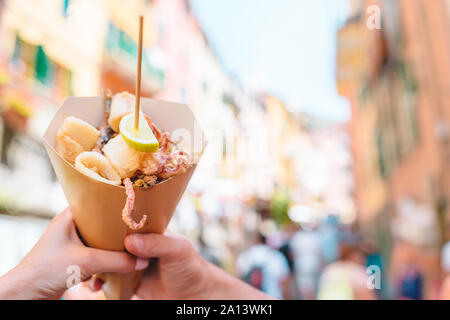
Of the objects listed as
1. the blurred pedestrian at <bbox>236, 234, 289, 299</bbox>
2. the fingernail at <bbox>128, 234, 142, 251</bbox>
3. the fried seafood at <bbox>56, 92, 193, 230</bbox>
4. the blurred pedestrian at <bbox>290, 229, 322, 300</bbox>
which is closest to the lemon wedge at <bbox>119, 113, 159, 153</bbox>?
the fried seafood at <bbox>56, 92, 193, 230</bbox>

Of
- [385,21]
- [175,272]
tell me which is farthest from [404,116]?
[175,272]

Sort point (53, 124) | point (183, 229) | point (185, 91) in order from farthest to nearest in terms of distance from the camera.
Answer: point (185, 91)
point (183, 229)
point (53, 124)

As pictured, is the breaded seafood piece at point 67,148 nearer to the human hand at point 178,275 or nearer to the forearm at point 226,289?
the human hand at point 178,275

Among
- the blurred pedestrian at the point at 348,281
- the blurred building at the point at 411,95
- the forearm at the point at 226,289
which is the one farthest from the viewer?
the blurred building at the point at 411,95

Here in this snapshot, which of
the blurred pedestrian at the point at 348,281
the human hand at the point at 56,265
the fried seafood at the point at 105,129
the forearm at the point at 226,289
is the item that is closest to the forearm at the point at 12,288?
the human hand at the point at 56,265

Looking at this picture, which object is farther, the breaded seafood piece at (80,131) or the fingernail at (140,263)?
the fingernail at (140,263)

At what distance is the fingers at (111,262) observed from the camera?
1.25 m

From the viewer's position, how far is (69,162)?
1.23 metres

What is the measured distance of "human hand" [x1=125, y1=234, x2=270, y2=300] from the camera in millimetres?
1325

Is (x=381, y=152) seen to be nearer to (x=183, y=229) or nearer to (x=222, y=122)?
(x=183, y=229)

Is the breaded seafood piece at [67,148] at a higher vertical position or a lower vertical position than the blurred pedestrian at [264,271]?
higher

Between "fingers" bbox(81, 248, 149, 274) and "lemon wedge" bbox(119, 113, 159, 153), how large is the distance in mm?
346

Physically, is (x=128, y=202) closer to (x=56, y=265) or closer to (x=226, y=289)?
(x=56, y=265)
